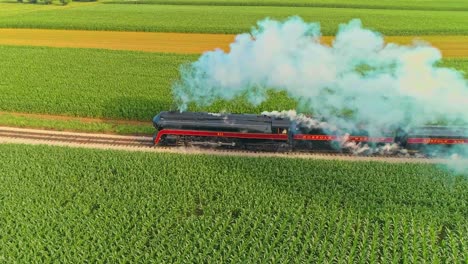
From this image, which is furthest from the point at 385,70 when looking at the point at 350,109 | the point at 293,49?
the point at 293,49

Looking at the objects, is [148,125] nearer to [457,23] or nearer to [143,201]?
[143,201]

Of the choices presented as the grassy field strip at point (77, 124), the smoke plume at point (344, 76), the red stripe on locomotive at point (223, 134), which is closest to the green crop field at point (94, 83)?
the grassy field strip at point (77, 124)

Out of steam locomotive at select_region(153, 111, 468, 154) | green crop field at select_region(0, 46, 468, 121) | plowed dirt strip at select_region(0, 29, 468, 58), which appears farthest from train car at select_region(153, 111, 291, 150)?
plowed dirt strip at select_region(0, 29, 468, 58)

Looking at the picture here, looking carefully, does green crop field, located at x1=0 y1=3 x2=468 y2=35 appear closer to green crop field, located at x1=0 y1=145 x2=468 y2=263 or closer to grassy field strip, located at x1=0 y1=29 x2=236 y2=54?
grassy field strip, located at x1=0 y1=29 x2=236 y2=54

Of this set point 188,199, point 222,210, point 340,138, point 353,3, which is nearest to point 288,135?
point 340,138

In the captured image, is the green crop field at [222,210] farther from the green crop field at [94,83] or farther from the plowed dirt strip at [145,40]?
the plowed dirt strip at [145,40]

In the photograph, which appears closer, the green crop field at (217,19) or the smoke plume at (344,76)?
the smoke plume at (344,76)

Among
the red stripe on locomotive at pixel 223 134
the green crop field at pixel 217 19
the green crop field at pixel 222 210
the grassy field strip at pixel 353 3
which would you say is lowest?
the green crop field at pixel 222 210
